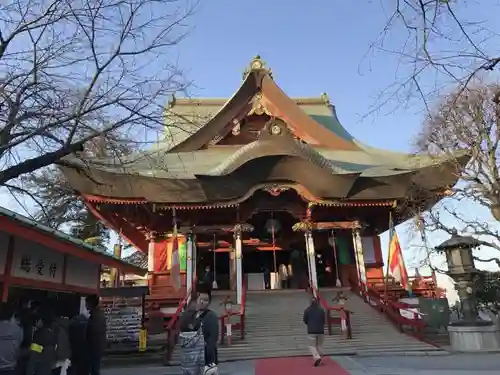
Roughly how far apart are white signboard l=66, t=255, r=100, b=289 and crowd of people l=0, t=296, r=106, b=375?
1156 mm

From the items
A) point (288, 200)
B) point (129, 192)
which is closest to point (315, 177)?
point (288, 200)

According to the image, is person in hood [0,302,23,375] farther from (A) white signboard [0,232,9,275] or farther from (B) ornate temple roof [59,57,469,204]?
(B) ornate temple roof [59,57,469,204]

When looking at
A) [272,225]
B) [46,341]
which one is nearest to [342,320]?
[272,225]

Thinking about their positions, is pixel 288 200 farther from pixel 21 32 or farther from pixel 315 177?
pixel 21 32

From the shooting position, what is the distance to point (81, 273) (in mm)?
8938

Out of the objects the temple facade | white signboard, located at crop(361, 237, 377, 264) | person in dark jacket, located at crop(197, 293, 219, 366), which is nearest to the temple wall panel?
the temple facade

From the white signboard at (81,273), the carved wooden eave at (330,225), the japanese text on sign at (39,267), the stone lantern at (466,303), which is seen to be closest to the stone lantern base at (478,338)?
the stone lantern at (466,303)

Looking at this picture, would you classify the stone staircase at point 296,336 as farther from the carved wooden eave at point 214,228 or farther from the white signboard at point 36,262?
the white signboard at point 36,262

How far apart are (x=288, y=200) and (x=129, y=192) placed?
19.3 feet

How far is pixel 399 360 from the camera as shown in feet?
30.4

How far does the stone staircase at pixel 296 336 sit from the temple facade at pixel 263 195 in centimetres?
152

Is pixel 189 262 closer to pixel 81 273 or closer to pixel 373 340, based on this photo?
pixel 81 273

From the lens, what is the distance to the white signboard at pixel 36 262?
617 cm

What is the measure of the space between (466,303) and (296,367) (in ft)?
17.7
